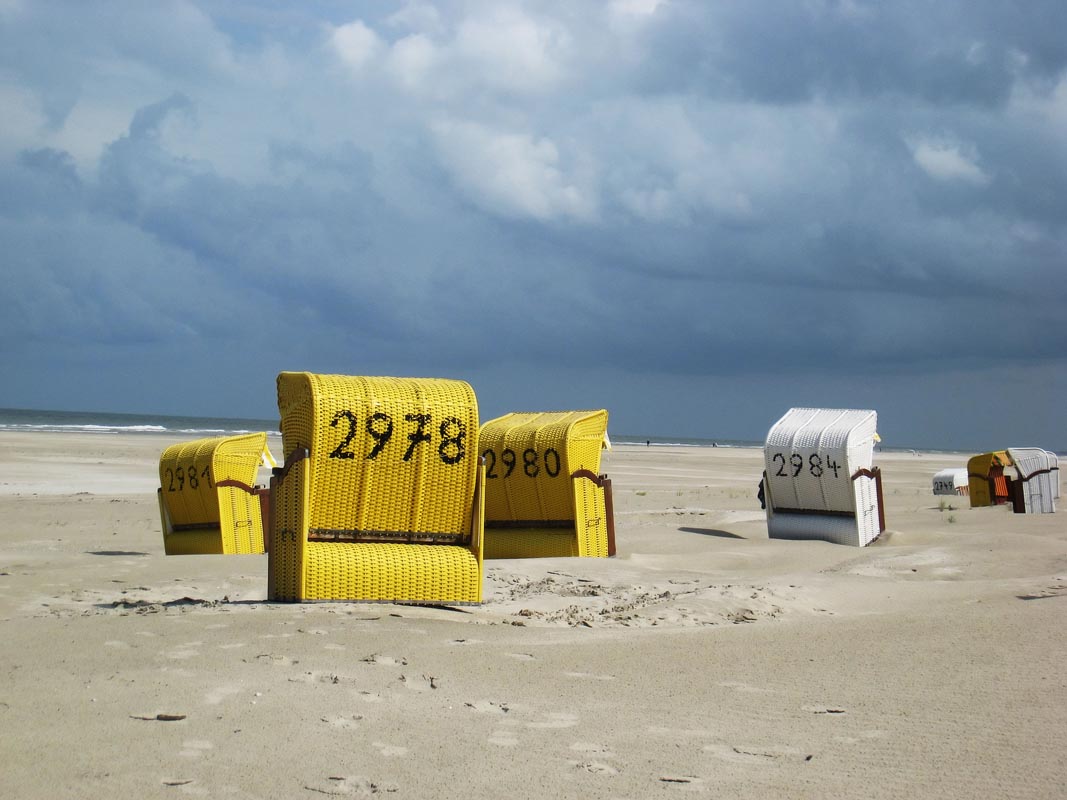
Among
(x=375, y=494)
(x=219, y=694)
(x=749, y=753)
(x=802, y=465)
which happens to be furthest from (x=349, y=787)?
(x=802, y=465)

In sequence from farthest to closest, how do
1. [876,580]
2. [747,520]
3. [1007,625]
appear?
[747,520] < [876,580] < [1007,625]

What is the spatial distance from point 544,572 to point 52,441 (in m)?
51.8

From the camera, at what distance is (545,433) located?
40.9ft

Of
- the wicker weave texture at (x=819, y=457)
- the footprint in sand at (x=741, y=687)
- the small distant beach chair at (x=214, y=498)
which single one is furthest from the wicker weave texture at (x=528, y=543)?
the footprint in sand at (x=741, y=687)

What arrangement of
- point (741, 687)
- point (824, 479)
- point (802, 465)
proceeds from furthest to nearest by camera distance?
point (802, 465) < point (824, 479) < point (741, 687)

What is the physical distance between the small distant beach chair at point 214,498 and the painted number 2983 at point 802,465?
7.55 m

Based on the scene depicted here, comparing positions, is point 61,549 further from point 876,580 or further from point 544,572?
point 876,580

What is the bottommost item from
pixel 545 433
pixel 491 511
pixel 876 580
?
pixel 876 580

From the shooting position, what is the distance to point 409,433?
7770 millimetres

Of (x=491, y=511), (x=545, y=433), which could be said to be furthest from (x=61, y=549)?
(x=545, y=433)

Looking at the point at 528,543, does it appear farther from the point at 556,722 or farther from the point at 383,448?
the point at 556,722

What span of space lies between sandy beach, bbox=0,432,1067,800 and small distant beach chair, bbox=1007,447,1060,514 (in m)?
12.5

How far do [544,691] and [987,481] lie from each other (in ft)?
68.2

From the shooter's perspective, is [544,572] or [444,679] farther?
[544,572]
